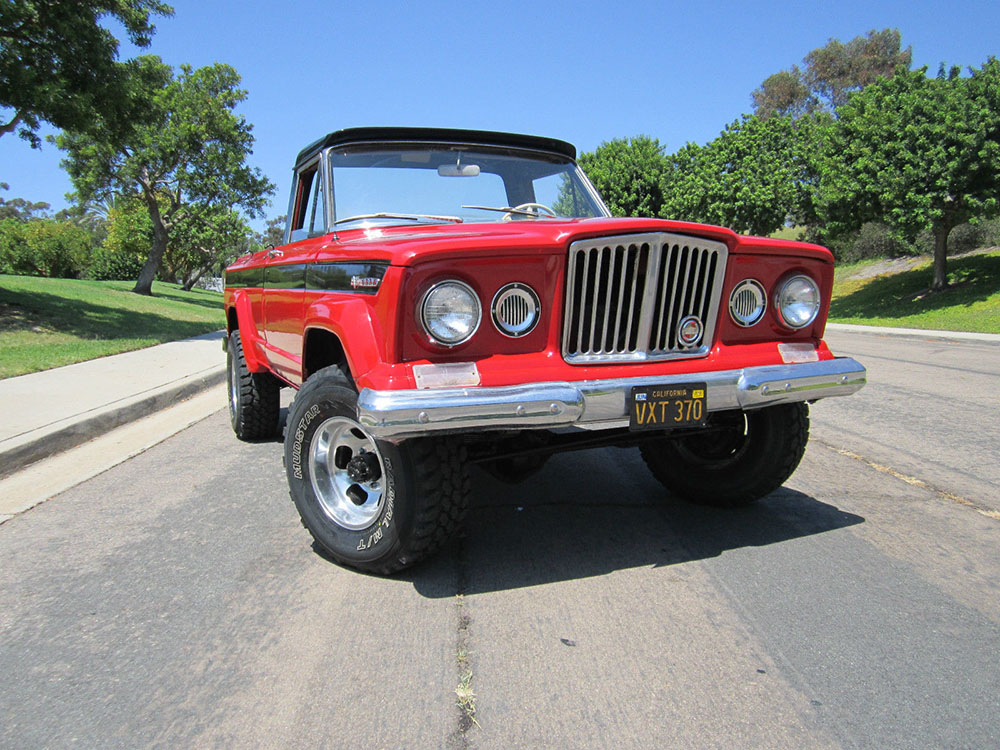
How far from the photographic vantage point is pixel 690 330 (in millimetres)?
3199

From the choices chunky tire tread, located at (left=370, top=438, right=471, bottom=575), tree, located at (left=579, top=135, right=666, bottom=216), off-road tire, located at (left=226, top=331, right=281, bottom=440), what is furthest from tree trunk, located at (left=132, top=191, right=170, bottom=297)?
chunky tire tread, located at (left=370, top=438, right=471, bottom=575)

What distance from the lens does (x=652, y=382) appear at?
2928mm

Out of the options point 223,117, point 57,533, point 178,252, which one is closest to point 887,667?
point 57,533

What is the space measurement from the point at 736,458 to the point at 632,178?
3382 centimetres

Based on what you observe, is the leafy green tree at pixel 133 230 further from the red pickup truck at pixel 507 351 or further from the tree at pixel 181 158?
the red pickup truck at pixel 507 351

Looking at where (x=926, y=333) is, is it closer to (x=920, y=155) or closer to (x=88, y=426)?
(x=920, y=155)

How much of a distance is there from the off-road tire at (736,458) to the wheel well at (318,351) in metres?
1.66

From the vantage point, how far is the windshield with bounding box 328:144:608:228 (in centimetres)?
400

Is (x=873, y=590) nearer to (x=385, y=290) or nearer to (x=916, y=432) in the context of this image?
(x=385, y=290)

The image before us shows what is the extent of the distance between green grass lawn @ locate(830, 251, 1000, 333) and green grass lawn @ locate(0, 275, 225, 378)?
59.9 ft

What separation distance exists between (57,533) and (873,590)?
12.6 ft

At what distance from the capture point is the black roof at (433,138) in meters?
4.14

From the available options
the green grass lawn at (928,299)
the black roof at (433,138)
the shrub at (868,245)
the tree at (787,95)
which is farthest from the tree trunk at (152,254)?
the tree at (787,95)

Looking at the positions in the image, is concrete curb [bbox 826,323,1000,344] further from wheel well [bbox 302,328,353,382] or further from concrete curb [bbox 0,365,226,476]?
wheel well [bbox 302,328,353,382]
